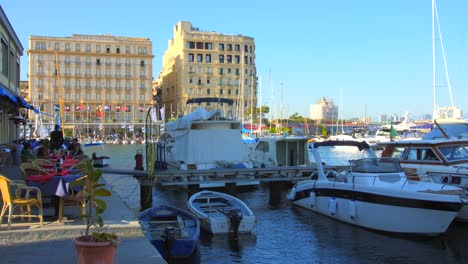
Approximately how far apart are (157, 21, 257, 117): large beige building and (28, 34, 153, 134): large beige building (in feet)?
30.5

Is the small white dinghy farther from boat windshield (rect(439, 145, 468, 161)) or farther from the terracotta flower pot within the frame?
the terracotta flower pot

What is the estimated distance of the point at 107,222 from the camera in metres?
9.65

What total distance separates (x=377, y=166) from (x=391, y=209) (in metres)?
2.30

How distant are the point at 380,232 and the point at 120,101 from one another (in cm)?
11593

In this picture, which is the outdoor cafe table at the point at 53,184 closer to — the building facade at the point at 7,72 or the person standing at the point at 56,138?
the person standing at the point at 56,138

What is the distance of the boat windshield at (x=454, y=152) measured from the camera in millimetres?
17794

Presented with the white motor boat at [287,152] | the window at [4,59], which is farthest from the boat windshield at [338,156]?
the window at [4,59]

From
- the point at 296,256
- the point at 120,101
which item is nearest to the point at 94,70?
the point at 120,101

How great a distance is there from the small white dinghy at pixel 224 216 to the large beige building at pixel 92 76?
347 feet

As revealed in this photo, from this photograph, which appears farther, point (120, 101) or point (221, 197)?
point (120, 101)

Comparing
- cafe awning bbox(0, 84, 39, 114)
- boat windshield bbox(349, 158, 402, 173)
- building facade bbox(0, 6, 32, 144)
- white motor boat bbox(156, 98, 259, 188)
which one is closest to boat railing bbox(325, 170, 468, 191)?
boat windshield bbox(349, 158, 402, 173)

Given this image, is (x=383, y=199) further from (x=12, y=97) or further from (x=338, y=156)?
(x=338, y=156)

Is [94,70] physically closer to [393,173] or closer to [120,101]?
[120,101]

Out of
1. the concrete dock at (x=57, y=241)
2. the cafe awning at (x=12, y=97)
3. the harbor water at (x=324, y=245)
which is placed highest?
the cafe awning at (x=12, y=97)
